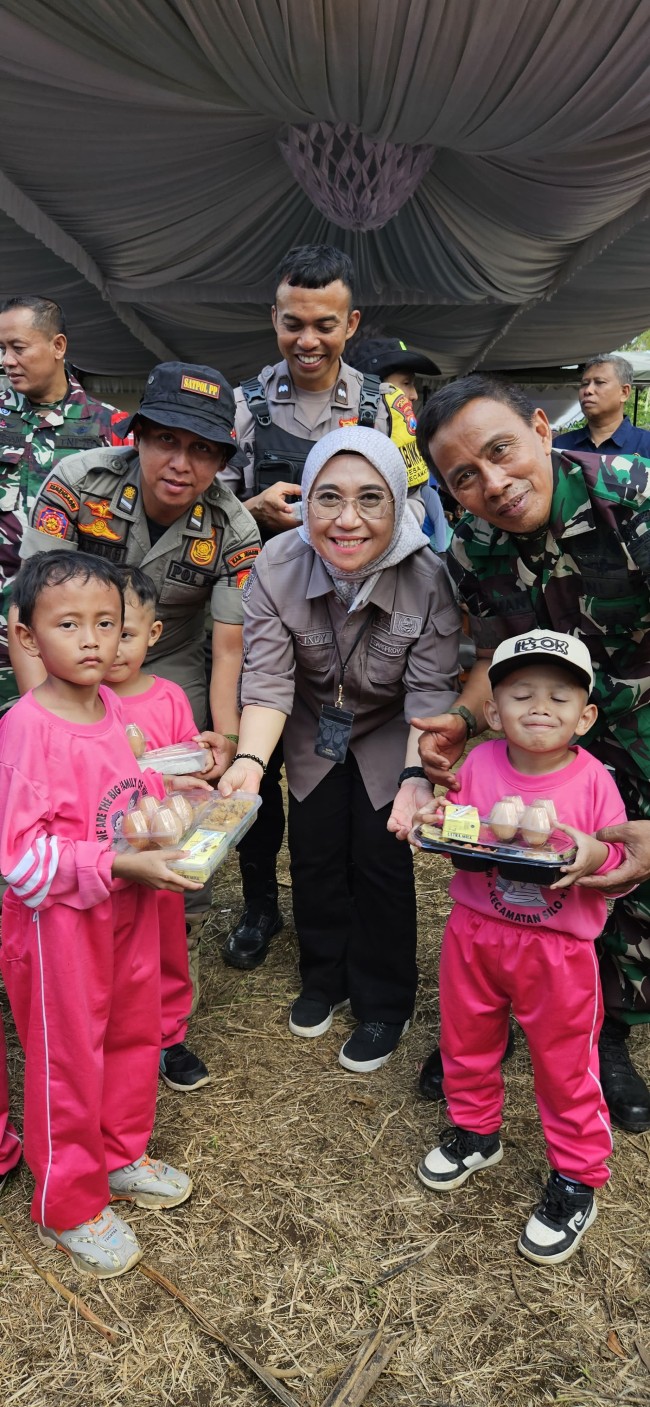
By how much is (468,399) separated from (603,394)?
4.02m

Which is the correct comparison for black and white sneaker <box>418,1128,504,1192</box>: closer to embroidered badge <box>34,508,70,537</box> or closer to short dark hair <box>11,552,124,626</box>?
short dark hair <box>11,552,124,626</box>

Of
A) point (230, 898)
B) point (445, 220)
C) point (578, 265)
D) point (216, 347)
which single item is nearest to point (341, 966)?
point (230, 898)

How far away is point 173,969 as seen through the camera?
8.76ft

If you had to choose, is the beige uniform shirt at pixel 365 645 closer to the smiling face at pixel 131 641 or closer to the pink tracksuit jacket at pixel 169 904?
the pink tracksuit jacket at pixel 169 904

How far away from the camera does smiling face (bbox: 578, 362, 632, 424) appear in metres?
5.72

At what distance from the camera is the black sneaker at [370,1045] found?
2.88 meters

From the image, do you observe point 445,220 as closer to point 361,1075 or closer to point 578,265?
point 578,265

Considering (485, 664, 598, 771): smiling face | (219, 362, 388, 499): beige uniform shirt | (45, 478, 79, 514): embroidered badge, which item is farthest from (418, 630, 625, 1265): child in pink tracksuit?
(219, 362, 388, 499): beige uniform shirt

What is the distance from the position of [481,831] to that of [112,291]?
666 cm

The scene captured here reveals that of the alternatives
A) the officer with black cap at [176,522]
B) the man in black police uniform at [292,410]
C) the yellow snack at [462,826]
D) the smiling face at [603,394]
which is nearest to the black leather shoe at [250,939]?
the man in black police uniform at [292,410]

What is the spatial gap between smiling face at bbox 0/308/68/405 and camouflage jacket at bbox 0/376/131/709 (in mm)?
56

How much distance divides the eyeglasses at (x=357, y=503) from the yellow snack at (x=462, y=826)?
92 cm

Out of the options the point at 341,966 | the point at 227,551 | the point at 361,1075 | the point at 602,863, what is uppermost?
the point at 227,551

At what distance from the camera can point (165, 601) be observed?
282 centimetres
